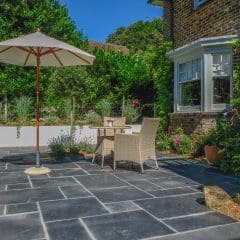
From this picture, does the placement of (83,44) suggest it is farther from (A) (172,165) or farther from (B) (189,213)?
(B) (189,213)

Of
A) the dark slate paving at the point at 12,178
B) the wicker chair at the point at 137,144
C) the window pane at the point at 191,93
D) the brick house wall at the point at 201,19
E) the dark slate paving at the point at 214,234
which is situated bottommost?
the dark slate paving at the point at 214,234

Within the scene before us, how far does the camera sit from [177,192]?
16.9ft

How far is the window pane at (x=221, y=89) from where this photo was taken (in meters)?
9.34

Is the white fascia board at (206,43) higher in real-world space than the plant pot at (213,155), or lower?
higher

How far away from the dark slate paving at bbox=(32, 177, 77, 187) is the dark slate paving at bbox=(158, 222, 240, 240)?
2.72 metres

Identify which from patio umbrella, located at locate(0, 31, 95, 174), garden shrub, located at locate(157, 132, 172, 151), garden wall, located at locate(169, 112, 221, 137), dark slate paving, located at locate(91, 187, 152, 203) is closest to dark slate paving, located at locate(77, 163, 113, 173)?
patio umbrella, located at locate(0, 31, 95, 174)

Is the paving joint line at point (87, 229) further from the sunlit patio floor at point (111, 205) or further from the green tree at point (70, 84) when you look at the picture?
the green tree at point (70, 84)

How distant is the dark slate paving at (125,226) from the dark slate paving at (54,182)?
1.88 meters

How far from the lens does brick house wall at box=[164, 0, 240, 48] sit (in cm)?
900

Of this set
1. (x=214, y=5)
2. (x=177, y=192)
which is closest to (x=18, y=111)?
(x=214, y=5)

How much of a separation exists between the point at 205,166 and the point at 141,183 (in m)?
2.44

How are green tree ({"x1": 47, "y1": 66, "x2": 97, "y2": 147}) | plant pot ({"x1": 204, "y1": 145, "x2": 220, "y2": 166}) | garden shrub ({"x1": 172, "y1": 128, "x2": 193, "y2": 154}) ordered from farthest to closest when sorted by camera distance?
1. green tree ({"x1": 47, "y1": 66, "x2": 97, "y2": 147})
2. garden shrub ({"x1": 172, "y1": 128, "x2": 193, "y2": 154})
3. plant pot ({"x1": 204, "y1": 145, "x2": 220, "y2": 166})

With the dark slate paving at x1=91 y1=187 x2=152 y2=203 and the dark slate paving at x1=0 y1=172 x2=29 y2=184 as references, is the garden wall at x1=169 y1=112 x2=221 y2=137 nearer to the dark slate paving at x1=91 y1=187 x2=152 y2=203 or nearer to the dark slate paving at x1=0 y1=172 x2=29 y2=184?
the dark slate paving at x1=91 y1=187 x2=152 y2=203

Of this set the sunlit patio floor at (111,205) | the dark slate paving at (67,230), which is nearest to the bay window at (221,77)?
the sunlit patio floor at (111,205)
